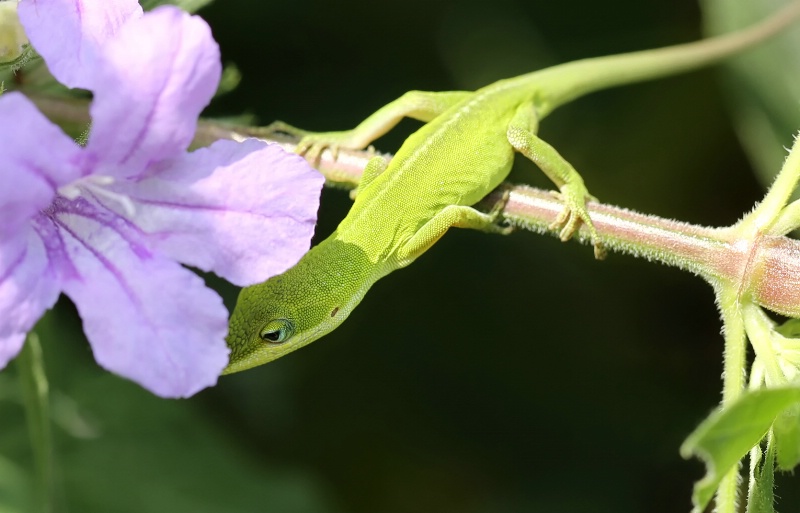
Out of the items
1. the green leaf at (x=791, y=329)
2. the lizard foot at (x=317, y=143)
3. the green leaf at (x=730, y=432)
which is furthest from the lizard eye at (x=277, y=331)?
the green leaf at (x=791, y=329)

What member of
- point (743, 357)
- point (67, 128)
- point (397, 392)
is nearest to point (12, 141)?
point (67, 128)

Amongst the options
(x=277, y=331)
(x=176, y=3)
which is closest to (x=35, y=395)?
(x=277, y=331)

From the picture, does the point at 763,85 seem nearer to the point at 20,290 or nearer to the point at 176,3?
the point at 176,3

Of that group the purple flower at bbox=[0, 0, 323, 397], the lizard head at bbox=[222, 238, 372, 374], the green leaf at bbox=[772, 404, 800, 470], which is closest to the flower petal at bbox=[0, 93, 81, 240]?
the purple flower at bbox=[0, 0, 323, 397]

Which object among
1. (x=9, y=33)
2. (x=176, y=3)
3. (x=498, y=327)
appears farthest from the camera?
(x=498, y=327)

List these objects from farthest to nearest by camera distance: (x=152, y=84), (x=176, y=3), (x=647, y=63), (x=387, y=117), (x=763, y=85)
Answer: (x=763, y=85) < (x=647, y=63) < (x=387, y=117) < (x=176, y=3) < (x=152, y=84)

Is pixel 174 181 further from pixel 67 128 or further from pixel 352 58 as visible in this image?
pixel 352 58

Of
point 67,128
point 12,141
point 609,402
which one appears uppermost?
point 609,402

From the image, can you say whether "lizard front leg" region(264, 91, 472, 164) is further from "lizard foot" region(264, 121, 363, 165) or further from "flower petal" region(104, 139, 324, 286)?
"flower petal" region(104, 139, 324, 286)

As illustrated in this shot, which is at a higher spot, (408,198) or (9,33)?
(408,198)
